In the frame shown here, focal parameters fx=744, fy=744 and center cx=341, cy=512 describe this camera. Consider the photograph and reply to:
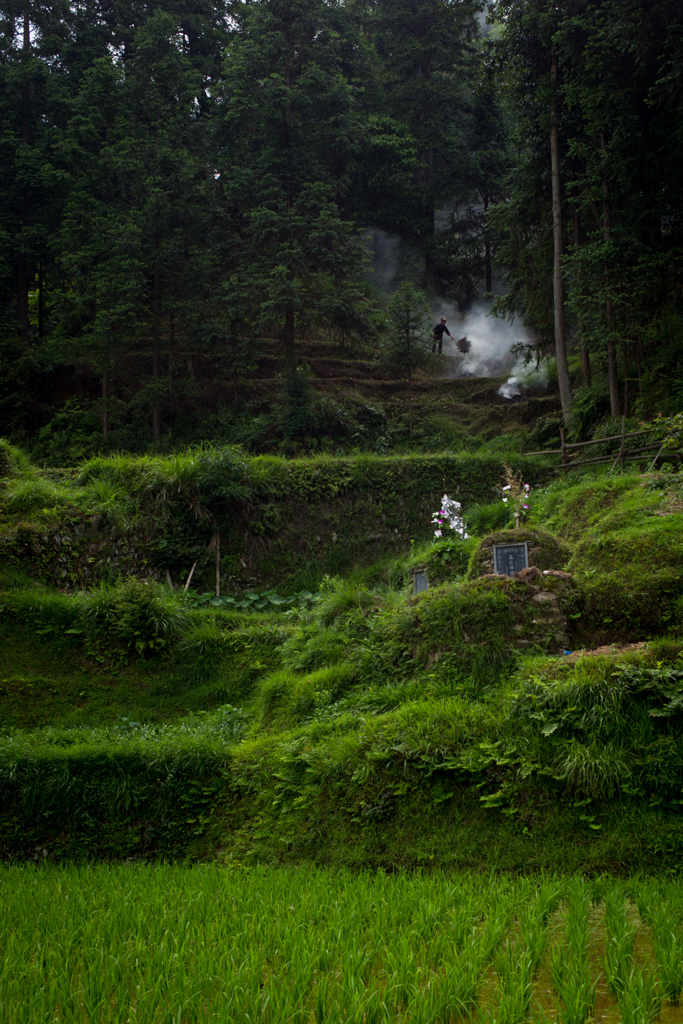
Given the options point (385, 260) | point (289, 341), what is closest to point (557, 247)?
point (289, 341)

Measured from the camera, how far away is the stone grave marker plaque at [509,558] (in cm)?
790

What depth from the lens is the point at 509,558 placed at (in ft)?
26.1

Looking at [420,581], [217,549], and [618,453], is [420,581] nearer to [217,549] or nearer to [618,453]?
[217,549]

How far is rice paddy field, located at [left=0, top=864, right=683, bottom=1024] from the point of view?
9.55 ft

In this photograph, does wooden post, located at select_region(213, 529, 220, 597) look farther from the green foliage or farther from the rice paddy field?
the rice paddy field

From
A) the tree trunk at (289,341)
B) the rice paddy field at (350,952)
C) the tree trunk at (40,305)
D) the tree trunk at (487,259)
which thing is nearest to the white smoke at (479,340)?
the tree trunk at (487,259)

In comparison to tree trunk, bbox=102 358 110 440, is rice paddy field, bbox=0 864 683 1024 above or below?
below

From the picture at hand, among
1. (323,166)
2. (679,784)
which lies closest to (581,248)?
(323,166)

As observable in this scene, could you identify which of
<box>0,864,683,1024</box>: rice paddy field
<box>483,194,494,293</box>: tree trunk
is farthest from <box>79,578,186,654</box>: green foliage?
<box>483,194,494,293</box>: tree trunk

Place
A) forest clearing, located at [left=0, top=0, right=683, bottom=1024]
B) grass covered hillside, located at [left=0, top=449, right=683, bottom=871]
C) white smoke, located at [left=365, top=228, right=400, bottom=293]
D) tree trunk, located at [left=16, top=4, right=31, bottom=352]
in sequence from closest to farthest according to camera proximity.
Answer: forest clearing, located at [left=0, top=0, right=683, bottom=1024]
grass covered hillside, located at [left=0, top=449, right=683, bottom=871]
tree trunk, located at [left=16, top=4, right=31, bottom=352]
white smoke, located at [left=365, top=228, right=400, bottom=293]

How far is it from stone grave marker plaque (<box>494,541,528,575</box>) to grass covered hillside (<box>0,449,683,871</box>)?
0.29 meters

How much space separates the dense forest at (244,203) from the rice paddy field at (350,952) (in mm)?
13943

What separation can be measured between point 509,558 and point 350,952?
5.21 metres

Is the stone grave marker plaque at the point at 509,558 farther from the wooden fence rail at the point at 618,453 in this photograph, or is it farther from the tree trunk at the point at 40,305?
the tree trunk at the point at 40,305
